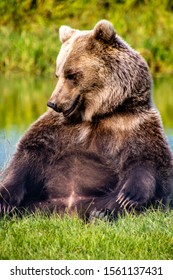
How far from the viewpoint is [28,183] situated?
19.1ft

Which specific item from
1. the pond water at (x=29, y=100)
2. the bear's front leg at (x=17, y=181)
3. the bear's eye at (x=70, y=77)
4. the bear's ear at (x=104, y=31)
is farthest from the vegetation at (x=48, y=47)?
the bear's ear at (x=104, y=31)

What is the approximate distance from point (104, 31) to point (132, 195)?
3.56ft

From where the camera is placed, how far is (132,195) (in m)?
5.53

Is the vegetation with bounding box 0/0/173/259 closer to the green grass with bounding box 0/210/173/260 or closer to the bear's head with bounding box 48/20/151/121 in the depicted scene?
the green grass with bounding box 0/210/173/260

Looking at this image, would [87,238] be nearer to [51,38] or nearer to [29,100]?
[29,100]

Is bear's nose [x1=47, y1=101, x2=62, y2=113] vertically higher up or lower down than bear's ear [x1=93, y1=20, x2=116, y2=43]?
lower down

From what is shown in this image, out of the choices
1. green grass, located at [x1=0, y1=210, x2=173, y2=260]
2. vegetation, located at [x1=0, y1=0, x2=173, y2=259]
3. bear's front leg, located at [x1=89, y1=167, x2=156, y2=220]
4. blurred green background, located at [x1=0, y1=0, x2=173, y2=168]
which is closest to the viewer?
green grass, located at [x1=0, y1=210, x2=173, y2=260]

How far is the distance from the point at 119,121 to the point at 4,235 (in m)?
1.16

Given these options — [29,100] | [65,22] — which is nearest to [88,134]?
[29,100]

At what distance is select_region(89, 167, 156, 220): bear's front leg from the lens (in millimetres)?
5516

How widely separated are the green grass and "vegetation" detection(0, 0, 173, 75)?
43.4 feet

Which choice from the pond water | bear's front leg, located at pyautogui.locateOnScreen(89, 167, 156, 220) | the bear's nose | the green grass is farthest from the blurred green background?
the green grass

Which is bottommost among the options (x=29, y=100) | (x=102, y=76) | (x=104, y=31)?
(x=29, y=100)
